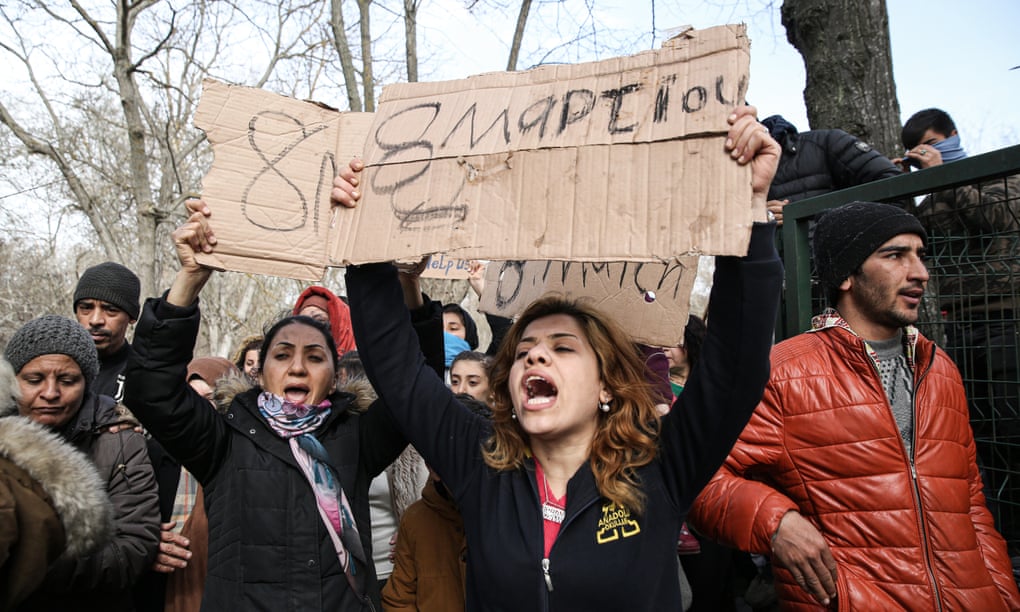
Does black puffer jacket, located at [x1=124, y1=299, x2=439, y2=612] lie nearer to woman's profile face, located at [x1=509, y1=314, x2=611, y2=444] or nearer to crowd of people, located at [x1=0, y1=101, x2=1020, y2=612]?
crowd of people, located at [x1=0, y1=101, x2=1020, y2=612]

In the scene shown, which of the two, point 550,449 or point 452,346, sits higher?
point 452,346

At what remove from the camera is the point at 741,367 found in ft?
5.84

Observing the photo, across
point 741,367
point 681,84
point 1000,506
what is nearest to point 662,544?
point 741,367

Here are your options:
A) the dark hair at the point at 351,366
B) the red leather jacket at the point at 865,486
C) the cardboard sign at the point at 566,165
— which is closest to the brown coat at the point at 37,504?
the cardboard sign at the point at 566,165

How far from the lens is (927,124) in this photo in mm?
3768

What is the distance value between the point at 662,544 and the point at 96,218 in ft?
30.7

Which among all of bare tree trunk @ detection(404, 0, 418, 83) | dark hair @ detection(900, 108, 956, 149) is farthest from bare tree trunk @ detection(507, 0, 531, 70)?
dark hair @ detection(900, 108, 956, 149)

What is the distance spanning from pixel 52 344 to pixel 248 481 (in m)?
1.09

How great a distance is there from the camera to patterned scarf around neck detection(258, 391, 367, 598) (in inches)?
91.8

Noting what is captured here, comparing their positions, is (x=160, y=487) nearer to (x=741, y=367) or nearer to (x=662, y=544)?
(x=662, y=544)

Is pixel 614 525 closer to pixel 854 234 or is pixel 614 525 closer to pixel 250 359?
pixel 854 234

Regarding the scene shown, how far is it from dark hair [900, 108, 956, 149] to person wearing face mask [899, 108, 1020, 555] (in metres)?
1.16

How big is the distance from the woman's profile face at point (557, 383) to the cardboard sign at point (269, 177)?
0.67 m

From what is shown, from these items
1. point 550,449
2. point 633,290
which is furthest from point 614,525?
point 633,290
